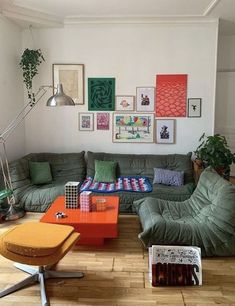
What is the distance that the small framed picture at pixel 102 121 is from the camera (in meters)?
4.88

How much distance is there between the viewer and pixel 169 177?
13.9 feet

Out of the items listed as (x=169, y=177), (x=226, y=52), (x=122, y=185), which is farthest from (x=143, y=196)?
(x=226, y=52)

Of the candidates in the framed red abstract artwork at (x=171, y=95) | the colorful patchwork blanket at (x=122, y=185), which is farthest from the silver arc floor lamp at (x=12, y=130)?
the framed red abstract artwork at (x=171, y=95)

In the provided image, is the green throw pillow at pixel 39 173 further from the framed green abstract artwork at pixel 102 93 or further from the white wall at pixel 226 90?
the white wall at pixel 226 90

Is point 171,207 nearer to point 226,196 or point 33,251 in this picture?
point 226,196

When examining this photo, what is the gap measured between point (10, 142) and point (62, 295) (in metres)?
2.89

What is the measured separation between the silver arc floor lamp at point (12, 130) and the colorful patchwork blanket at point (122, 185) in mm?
910

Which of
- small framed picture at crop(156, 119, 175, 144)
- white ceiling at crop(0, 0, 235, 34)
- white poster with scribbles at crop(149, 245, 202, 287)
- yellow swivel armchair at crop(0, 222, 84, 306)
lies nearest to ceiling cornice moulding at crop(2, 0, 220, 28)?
white ceiling at crop(0, 0, 235, 34)

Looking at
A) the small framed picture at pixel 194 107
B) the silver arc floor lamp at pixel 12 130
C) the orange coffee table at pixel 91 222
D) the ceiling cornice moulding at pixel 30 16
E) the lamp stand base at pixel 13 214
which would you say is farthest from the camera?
the small framed picture at pixel 194 107

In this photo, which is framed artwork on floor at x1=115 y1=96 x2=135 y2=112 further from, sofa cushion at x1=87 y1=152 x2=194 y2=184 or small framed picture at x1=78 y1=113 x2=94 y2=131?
sofa cushion at x1=87 y1=152 x2=194 y2=184

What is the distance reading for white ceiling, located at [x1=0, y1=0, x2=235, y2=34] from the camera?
12.8 ft

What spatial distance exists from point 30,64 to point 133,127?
1.92 m

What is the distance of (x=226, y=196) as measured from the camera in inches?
113

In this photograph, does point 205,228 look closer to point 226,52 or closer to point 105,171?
point 105,171
